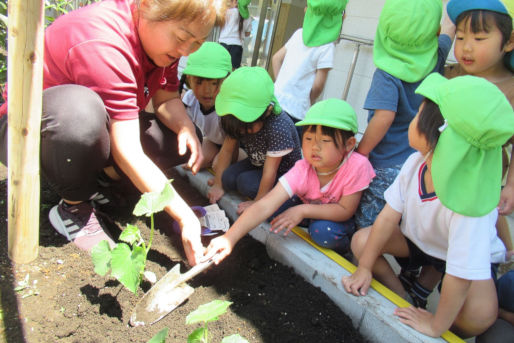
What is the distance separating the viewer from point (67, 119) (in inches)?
53.9

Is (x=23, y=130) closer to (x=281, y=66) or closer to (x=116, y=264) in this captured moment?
(x=116, y=264)

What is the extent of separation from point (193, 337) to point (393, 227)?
97cm

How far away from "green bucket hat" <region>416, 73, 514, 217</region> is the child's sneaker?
52.2 inches

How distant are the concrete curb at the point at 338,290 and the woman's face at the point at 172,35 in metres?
0.95

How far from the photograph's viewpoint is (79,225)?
5.18 ft

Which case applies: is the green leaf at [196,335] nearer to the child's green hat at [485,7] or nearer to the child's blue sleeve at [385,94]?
the child's blue sleeve at [385,94]

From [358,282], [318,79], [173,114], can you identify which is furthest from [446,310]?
[318,79]

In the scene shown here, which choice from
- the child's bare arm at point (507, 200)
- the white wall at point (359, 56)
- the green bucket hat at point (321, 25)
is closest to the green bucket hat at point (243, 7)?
the white wall at point (359, 56)

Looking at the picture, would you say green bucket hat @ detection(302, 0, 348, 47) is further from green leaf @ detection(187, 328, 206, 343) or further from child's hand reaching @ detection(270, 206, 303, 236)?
green leaf @ detection(187, 328, 206, 343)

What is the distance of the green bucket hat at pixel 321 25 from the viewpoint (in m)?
2.52

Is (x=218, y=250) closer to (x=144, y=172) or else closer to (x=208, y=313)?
(x=144, y=172)

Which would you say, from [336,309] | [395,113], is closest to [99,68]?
[336,309]

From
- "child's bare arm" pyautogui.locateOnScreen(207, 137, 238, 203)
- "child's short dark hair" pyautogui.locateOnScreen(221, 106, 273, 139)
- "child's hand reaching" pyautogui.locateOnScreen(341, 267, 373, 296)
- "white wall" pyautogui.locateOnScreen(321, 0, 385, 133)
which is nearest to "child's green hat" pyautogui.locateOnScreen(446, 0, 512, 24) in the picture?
"child's short dark hair" pyautogui.locateOnScreen(221, 106, 273, 139)

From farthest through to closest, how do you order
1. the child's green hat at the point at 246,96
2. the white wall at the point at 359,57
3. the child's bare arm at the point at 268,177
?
the white wall at the point at 359,57
the child's bare arm at the point at 268,177
the child's green hat at the point at 246,96
